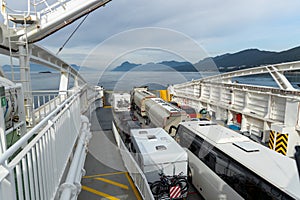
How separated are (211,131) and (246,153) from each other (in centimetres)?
125

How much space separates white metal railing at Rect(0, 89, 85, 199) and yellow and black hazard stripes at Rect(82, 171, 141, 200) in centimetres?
205

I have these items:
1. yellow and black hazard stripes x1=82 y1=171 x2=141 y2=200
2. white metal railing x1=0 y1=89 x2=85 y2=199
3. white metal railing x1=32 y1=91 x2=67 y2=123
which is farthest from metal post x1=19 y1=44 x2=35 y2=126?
white metal railing x1=0 y1=89 x2=85 y2=199

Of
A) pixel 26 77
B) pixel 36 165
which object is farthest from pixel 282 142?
pixel 26 77

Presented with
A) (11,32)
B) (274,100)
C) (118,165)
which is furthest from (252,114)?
(11,32)

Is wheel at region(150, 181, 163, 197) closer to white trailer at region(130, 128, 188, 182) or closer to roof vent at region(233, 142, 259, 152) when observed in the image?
white trailer at region(130, 128, 188, 182)

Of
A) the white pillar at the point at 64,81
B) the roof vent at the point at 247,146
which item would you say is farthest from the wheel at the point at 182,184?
the white pillar at the point at 64,81

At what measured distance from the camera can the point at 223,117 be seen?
383 inches

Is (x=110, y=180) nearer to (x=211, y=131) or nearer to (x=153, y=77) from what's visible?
(x=211, y=131)

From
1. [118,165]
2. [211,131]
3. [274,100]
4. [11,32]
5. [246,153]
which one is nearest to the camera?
[246,153]

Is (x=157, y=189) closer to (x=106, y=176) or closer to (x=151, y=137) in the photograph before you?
(x=151, y=137)

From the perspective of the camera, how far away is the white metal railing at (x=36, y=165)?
4.32 ft

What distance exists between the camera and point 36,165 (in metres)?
1.87

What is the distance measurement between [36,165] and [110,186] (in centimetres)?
341

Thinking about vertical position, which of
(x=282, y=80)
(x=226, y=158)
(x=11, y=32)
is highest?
(x=11, y=32)
